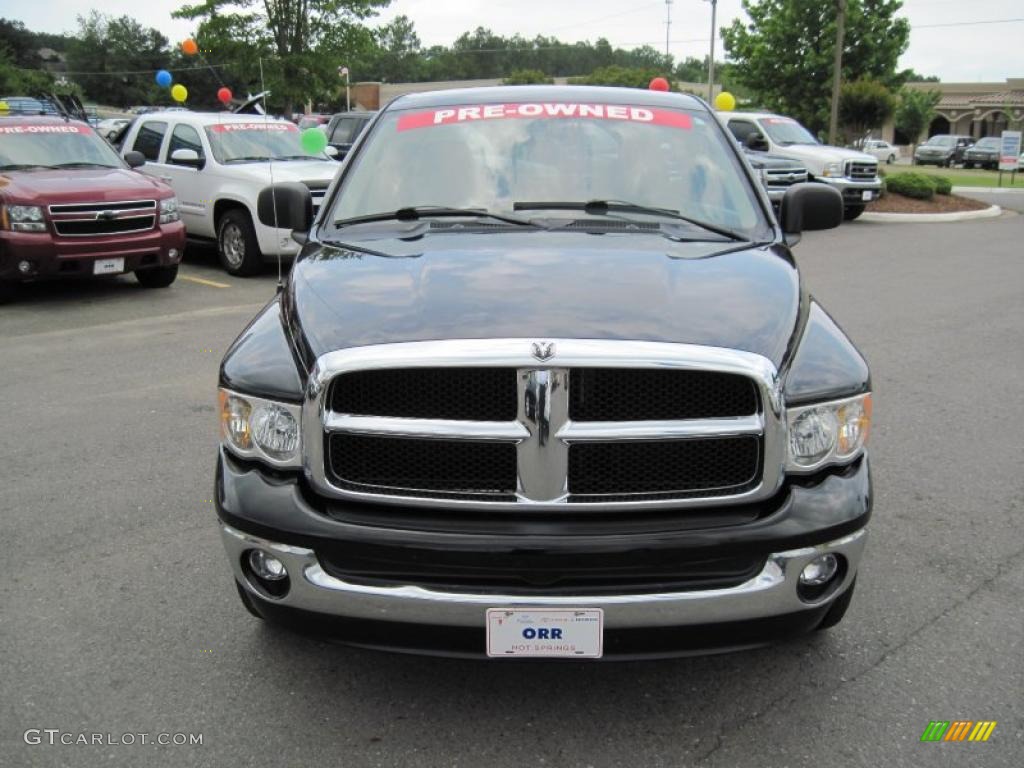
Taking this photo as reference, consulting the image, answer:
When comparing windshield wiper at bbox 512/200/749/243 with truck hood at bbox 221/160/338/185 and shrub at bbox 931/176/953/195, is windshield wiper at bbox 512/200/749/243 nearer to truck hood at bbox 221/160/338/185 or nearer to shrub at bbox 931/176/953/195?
truck hood at bbox 221/160/338/185

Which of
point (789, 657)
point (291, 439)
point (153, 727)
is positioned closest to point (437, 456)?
point (291, 439)

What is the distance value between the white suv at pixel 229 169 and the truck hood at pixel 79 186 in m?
1.16

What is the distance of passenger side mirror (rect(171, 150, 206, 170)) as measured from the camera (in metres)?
11.5

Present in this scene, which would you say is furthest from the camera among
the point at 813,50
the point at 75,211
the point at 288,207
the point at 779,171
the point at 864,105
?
the point at 813,50

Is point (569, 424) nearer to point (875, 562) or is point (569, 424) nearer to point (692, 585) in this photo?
point (692, 585)

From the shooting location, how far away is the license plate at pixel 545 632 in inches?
102

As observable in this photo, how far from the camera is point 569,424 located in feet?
8.61

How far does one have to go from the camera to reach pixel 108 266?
9.93m

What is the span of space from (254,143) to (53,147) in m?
2.52

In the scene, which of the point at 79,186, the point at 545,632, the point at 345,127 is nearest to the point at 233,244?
the point at 79,186

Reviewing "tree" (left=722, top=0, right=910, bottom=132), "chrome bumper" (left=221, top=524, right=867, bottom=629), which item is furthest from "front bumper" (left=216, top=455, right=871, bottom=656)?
"tree" (left=722, top=0, right=910, bottom=132)

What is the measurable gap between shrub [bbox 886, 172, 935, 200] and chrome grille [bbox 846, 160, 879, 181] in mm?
3287

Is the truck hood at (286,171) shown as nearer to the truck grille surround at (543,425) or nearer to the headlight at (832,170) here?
the truck grille surround at (543,425)

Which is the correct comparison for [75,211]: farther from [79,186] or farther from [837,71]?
[837,71]
